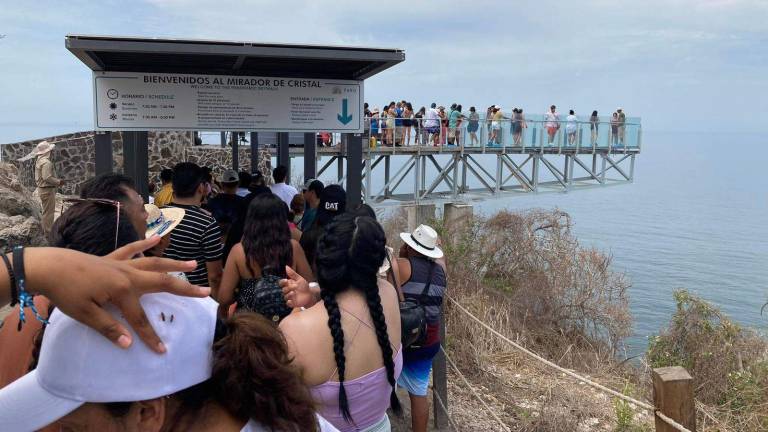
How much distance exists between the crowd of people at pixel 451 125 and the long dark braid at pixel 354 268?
16756mm

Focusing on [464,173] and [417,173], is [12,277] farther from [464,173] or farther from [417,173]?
[464,173]

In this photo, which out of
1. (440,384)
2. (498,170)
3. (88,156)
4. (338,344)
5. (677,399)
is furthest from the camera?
(498,170)

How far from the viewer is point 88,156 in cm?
1669

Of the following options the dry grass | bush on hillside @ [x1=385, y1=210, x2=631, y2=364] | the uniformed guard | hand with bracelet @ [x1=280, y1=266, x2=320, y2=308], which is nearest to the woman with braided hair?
hand with bracelet @ [x1=280, y1=266, x2=320, y2=308]

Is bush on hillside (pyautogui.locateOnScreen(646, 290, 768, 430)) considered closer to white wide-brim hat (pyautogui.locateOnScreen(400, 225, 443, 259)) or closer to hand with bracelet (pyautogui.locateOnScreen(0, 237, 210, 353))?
white wide-brim hat (pyautogui.locateOnScreen(400, 225, 443, 259))

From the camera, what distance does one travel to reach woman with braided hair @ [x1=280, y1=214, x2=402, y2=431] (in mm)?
2295

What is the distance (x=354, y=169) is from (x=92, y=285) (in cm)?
409

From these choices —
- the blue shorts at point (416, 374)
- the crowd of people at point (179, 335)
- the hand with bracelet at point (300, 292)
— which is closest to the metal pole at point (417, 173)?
the blue shorts at point (416, 374)

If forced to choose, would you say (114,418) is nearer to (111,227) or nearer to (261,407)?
(261,407)

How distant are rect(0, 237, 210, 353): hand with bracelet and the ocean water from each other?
9.74 metres

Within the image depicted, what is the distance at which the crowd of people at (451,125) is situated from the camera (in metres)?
19.5

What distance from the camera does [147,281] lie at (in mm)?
1192

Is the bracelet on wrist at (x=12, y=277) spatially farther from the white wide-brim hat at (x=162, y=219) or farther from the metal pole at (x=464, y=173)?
the metal pole at (x=464, y=173)

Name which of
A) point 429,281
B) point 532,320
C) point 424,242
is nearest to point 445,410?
point 429,281
